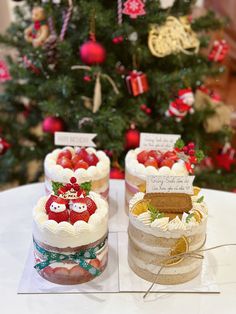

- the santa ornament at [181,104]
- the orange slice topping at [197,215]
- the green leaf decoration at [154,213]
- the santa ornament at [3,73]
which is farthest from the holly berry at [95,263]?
the santa ornament at [3,73]

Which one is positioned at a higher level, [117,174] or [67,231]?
[67,231]

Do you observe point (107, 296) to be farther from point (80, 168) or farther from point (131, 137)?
point (131, 137)

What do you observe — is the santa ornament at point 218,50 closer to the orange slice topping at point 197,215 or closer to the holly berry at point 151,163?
the holly berry at point 151,163

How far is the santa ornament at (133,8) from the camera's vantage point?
1728mm

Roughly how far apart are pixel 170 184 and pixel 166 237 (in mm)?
175

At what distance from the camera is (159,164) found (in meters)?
1.47

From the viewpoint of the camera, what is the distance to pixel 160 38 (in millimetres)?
1928

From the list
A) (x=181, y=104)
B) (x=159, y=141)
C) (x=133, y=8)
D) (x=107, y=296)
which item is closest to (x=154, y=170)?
(x=159, y=141)

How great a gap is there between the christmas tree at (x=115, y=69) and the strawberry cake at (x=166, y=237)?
2.46 ft

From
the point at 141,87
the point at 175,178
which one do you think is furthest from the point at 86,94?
the point at 175,178

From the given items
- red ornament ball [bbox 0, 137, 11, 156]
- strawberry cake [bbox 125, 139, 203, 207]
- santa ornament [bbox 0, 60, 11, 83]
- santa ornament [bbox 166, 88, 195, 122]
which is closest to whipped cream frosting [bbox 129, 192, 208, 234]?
strawberry cake [bbox 125, 139, 203, 207]

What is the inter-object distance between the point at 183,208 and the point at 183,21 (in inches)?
49.3

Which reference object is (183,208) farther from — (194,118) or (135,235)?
(194,118)

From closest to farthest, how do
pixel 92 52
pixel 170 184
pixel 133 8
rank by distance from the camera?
1. pixel 170 184
2. pixel 133 8
3. pixel 92 52
